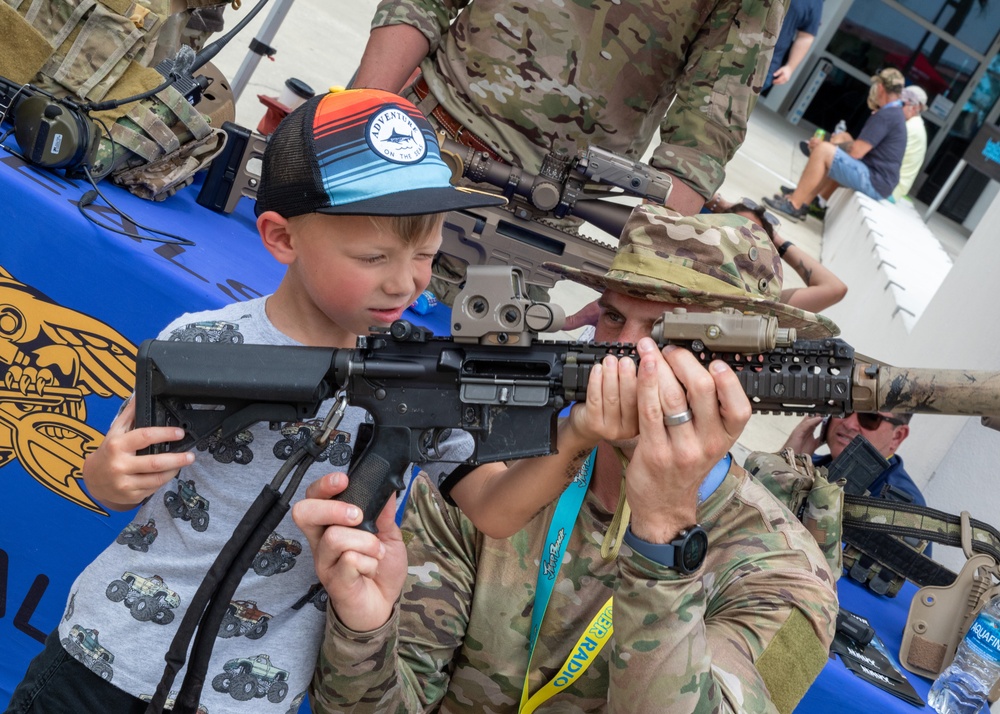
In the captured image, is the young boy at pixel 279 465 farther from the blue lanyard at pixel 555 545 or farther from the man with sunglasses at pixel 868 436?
the man with sunglasses at pixel 868 436

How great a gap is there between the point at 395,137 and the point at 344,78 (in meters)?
6.61

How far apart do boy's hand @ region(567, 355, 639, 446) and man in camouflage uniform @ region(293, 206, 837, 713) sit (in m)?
0.03

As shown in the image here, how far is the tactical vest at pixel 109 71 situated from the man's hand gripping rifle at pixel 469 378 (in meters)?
1.39

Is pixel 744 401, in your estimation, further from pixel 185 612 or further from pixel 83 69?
pixel 83 69

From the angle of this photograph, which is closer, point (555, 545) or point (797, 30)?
point (555, 545)

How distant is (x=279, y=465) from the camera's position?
67.6 inches

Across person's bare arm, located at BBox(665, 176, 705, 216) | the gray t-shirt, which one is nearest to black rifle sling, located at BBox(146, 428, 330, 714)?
the gray t-shirt

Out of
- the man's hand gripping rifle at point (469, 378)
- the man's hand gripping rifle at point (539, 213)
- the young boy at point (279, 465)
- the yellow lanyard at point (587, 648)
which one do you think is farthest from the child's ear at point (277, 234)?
the man's hand gripping rifle at point (539, 213)

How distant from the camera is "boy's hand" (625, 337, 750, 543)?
1577 millimetres

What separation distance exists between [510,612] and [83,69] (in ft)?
6.53

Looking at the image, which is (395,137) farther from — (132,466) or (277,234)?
(132,466)

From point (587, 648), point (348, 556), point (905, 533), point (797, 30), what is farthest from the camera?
point (797, 30)

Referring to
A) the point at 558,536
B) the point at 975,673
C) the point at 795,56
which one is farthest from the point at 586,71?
the point at 795,56

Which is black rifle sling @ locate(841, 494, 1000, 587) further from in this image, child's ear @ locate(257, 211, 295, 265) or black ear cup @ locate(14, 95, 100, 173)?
black ear cup @ locate(14, 95, 100, 173)
